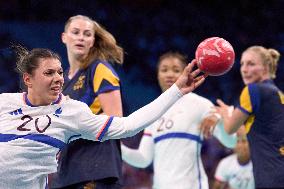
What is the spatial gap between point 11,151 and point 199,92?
990cm

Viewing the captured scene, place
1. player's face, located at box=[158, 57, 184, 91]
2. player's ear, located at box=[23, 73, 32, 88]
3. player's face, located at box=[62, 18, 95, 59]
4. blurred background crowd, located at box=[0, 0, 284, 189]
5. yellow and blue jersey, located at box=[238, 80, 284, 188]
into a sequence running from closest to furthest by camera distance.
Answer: player's ear, located at box=[23, 73, 32, 88]
player's face, located at box=[62, 18, 95, 59]
yellow and blue jersey, located at box=[238, 80, 284, 188]
player's face, located at box=[158, 57, 184, 91]
blurred background crowd, located at box=[0, 0, 284, 189]

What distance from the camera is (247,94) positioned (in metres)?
5.23

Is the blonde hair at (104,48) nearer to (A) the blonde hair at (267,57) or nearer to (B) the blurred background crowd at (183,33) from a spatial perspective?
(A) the blonde hair at (267,57)

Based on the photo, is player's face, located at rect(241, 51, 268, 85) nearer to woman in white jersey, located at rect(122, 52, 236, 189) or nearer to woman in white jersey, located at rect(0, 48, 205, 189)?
woman in white jersey, located at rect(122, 52, 236, 189)

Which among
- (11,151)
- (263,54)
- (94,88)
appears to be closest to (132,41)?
(263,54)

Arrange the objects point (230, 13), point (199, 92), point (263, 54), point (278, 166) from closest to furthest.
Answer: point (278, 166), point (263, 54), point (199, 92), point (230, 13)

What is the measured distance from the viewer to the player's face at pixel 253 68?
544 cm

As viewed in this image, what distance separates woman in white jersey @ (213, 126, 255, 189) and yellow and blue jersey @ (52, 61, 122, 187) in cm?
307

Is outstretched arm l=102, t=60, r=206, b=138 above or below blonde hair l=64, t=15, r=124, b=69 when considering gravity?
below

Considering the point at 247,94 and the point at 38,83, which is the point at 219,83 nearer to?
the point at 247,94

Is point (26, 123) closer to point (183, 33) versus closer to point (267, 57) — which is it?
point (267, 57)

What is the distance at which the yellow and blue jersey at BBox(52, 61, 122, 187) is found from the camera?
4.36 metres

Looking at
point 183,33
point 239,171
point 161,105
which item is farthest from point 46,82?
point 183,33

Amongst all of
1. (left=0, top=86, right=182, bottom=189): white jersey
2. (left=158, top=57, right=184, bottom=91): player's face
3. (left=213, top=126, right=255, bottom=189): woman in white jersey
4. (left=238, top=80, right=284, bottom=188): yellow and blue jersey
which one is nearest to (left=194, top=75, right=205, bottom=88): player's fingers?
(left=0, top=86, right=182, bottom=189): white jersey
